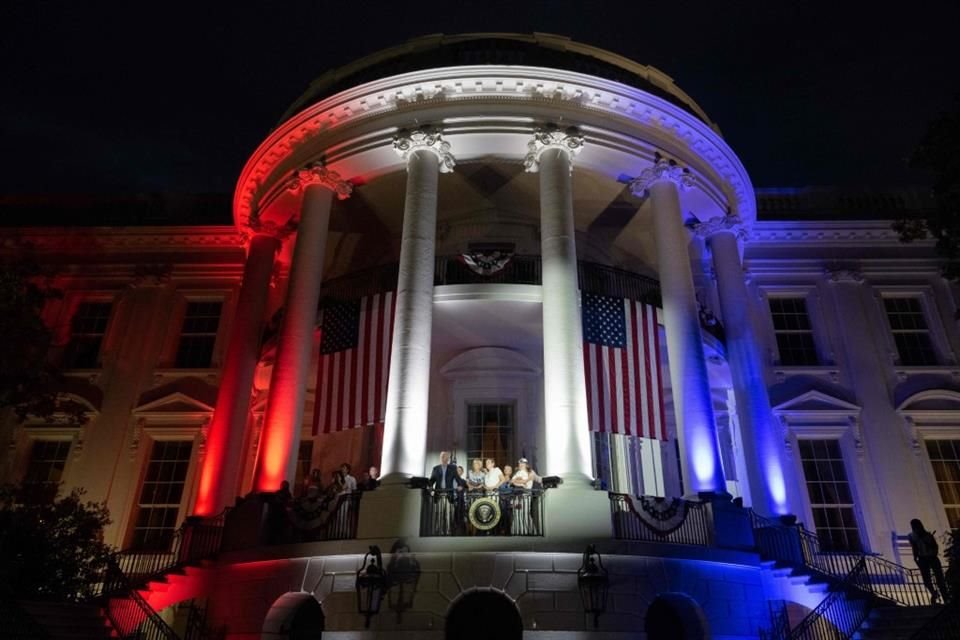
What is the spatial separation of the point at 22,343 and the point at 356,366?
6.95 m

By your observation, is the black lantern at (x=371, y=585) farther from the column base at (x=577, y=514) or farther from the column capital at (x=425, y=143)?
the column capital at (x=425, y=143)

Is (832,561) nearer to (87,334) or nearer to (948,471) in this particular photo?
(948,471)

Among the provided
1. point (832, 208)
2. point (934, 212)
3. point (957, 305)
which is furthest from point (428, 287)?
point (957, 305)

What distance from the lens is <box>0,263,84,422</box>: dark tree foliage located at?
46.9 feet

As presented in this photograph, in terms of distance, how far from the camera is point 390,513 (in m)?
11.2

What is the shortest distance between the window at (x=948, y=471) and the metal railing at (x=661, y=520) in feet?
29.8

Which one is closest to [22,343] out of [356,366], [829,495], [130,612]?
[130,612]

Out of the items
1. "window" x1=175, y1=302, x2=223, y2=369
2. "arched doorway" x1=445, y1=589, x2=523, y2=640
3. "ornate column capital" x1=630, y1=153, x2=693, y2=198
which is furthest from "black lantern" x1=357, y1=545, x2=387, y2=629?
"window" x1=175, y1=302, x2=223, y2=369

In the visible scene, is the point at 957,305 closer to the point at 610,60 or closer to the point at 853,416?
the point at 853,416

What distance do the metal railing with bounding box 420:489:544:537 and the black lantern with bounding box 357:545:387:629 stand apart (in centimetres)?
95

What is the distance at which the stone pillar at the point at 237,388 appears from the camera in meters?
15.0

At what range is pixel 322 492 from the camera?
12164 mm

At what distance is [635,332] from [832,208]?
10637mm

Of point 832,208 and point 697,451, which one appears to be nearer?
point 697,451
